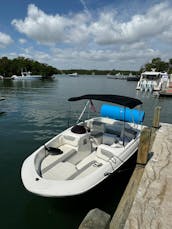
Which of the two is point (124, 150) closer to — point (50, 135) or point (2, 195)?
point (2, 195)

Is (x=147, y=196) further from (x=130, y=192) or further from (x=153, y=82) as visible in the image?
(x=153, y=82)

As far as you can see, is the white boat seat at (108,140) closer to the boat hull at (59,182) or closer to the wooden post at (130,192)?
the wooden post at (130,192)

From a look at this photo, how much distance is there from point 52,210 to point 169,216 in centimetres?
251

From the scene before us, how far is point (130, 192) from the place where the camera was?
12.4ft

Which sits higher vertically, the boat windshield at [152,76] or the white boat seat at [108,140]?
the boat windshield at [152,76]

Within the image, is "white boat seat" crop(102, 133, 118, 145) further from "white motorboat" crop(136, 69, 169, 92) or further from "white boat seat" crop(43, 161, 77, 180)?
"white motorboat" crop(136, 69, 169, 92)

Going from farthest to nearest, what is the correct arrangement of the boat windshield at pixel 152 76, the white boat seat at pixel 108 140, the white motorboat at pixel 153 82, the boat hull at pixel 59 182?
the boat windshield at pixel 152 76, the white motorboat at pixel 153 82, the white boat seat at pixel 108 140, the boat hull at pixel 59 182

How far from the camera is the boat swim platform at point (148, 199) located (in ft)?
9.62

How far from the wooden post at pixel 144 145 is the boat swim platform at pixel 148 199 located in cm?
5

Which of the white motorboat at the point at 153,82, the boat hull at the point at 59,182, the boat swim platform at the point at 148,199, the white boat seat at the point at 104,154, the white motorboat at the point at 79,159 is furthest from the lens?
the white motorboat at the point at 153,82

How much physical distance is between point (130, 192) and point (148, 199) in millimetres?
414

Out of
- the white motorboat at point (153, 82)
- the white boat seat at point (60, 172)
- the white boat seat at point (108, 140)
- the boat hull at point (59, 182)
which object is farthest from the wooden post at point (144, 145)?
the white motorboat at point (153, 82)

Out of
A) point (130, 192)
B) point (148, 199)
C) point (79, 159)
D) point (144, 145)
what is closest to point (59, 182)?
point (130, 192)

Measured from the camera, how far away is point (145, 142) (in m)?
4.61
